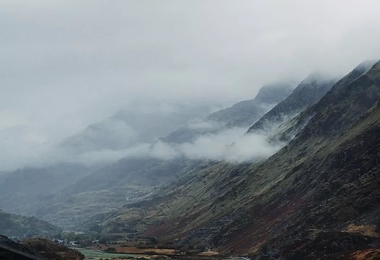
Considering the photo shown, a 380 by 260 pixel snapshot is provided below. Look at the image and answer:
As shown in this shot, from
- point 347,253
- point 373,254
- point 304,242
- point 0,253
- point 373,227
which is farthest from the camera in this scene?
point 304,242

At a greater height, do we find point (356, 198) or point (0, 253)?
point (0, 253)

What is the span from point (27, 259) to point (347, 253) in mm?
128651

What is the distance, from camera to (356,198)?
195 m

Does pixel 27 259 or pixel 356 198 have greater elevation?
pixel 27 259

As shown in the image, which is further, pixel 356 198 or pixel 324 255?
pixel 356 198

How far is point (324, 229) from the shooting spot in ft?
622

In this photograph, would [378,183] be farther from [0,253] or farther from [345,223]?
[0,253]

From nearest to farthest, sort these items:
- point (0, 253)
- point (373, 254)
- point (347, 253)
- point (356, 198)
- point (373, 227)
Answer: point (0, 253) < point (373, 254) < point (347, 253) < point (373, 227) < point (356, 198)

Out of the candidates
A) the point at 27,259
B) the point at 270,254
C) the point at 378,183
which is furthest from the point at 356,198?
the point at 27,259

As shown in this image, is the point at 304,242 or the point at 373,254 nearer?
the point at 373,254

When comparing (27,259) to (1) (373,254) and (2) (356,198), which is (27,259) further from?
(2) (356,198)

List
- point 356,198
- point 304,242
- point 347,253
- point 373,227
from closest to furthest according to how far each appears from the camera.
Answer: point 347,253
point 373,227
point 304,242
point 356,198

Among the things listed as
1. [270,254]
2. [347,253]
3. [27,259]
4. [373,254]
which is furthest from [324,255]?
[27,259]

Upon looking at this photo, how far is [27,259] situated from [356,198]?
16749 cm
